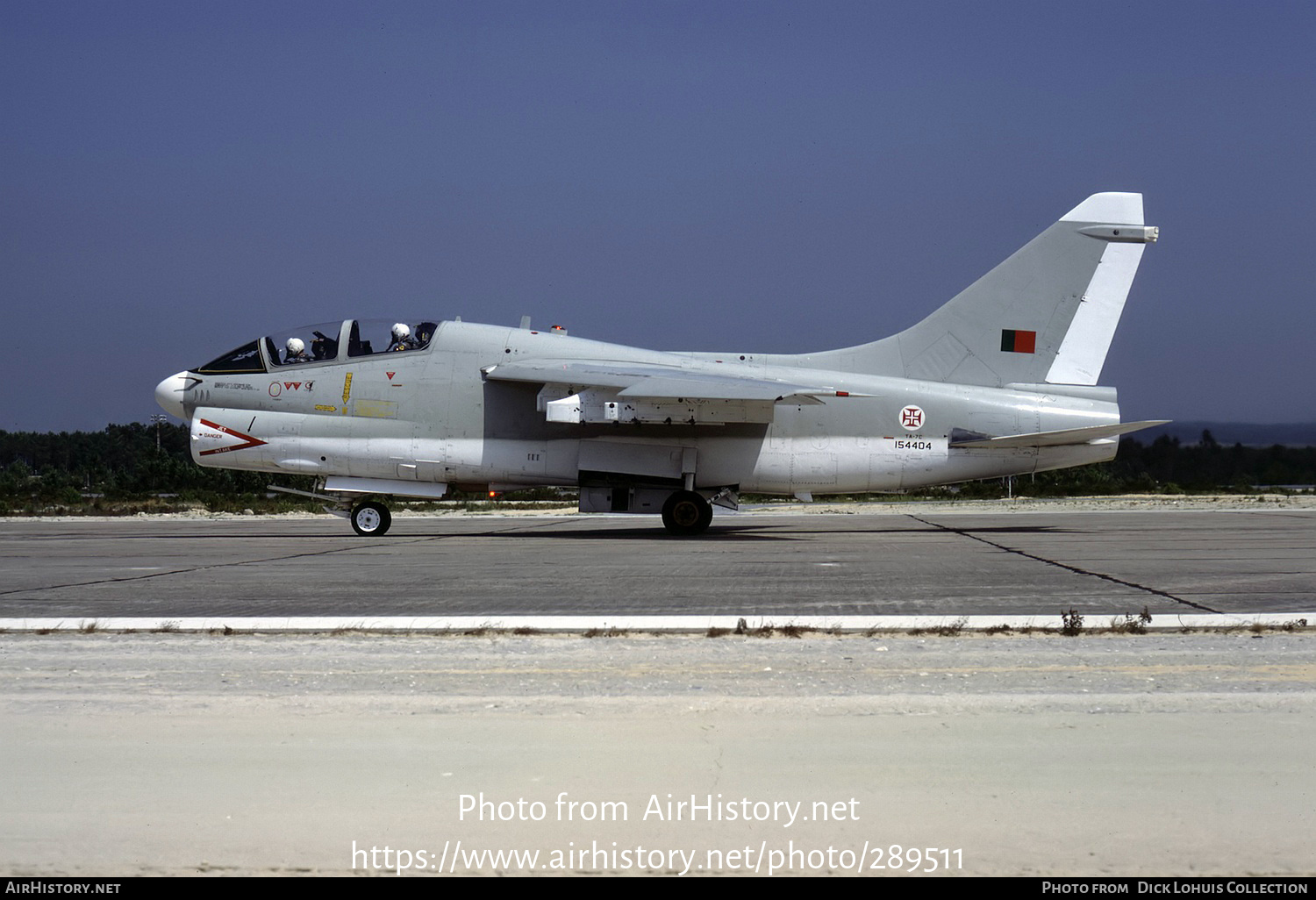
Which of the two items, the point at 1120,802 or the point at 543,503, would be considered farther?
the point at 543,503

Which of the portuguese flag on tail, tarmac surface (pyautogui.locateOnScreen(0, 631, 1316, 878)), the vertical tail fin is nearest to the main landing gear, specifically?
the vertical tail fin

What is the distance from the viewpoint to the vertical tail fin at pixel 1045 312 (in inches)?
743

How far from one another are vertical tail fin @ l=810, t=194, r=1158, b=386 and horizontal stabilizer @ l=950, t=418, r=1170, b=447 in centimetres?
115

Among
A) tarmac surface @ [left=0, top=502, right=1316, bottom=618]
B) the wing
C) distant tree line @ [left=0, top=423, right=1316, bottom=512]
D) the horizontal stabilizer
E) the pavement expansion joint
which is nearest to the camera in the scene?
the pavement expansion joint

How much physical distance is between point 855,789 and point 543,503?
3596cm

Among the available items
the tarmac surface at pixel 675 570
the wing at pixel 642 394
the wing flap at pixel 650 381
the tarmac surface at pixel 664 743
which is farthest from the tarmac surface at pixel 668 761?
the wing at pixel 642 394

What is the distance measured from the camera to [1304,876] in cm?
323

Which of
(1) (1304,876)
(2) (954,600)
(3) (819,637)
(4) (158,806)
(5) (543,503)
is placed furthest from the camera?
(5) (543,503)

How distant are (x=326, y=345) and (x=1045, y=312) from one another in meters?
12.6

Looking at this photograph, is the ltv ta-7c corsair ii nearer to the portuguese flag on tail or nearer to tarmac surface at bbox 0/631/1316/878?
the portuguese flag on tail

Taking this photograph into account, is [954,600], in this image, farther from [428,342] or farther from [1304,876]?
[428,342]

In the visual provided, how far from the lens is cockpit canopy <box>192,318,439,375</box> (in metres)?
18.4

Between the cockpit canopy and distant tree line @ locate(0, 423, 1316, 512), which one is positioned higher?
the cockpit canopy

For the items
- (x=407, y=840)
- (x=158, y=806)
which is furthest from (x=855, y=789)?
(x=158, y=806)
